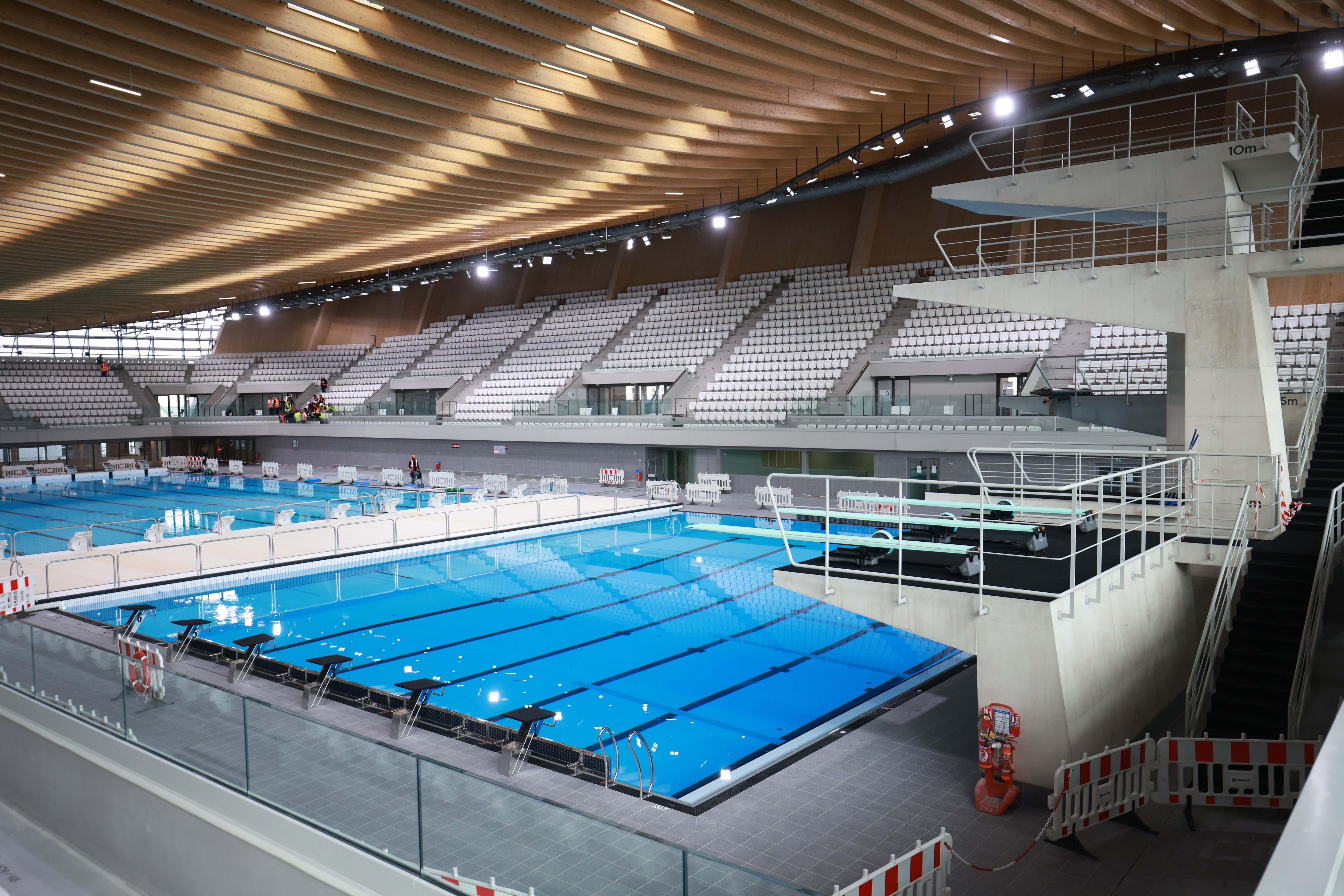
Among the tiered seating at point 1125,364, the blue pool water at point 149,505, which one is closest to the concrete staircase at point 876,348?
Result: the tiered seating at point 1125,364

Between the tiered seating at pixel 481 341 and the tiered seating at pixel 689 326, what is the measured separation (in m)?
6.72

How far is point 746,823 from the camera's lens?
5.91 m

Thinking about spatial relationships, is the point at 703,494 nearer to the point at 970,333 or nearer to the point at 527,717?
the point at 970,333

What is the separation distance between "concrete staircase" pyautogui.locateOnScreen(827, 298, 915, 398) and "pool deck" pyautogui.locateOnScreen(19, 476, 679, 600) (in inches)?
227

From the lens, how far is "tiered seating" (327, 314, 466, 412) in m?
37.2

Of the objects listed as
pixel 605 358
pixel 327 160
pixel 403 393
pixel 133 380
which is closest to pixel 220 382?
pixel 133 380

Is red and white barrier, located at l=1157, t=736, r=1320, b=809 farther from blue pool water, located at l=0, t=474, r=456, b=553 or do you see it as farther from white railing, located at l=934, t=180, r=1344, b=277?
blue pool water, located at l=0, t=474, r=456, b=553

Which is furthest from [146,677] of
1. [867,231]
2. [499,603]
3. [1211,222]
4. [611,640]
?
[867,231]

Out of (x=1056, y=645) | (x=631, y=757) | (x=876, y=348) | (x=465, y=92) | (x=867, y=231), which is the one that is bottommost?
(x=631, y=757)

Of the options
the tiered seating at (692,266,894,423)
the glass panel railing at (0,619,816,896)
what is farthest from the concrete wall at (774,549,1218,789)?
the tiered seating at (692,266,894,423)

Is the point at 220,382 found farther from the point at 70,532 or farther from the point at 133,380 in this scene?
the point at 70,532

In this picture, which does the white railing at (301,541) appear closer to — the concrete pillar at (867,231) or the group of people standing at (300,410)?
the concrete pillar at (867,231)

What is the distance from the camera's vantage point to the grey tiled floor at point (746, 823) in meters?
3.94

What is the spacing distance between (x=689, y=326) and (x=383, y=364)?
1727 centimetres
